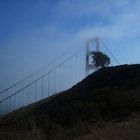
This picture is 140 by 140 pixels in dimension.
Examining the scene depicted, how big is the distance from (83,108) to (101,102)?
142 centimetres

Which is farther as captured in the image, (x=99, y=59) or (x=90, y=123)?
(x=99, y=59)

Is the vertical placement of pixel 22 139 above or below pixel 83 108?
below

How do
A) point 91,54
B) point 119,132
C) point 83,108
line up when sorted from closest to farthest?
point 119,132 → point 83,108 → point 91,54

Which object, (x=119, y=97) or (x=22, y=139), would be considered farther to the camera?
(x=119, y=97)

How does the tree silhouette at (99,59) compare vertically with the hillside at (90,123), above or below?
above

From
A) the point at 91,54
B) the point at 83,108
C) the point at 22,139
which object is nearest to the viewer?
the point at 22,139

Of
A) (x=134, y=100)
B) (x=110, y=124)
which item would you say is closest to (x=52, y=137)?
(x=110, y=124)

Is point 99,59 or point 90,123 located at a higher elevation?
point 99,59

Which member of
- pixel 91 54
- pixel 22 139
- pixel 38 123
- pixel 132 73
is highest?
pixel 91 54

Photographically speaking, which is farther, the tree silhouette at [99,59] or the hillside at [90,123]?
the tree silhouette at [99,59]

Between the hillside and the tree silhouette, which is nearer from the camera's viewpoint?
the hillside

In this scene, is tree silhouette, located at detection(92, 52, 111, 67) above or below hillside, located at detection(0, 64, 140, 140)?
above

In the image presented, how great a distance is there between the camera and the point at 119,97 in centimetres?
1941

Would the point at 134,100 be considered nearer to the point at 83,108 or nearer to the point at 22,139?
the point at 83,108
